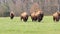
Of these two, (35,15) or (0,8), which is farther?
(0,8)

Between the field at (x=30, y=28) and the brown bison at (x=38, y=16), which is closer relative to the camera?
the field at (x=30, y=28)

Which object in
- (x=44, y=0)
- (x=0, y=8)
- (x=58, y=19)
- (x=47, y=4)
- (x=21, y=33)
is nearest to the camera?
(x=21, y=33)

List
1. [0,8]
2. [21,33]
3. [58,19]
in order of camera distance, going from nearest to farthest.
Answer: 1. [21,33]
2. [58,19]
3. [0,8]

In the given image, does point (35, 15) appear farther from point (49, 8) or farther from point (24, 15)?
point (49, 8)

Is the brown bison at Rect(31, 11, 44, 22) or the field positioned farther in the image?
the brown bison at Rect(31, 11, 44, 22)

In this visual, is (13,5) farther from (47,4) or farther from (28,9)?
(47,4)

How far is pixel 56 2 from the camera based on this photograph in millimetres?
50375

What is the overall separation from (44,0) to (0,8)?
11027 millimetres

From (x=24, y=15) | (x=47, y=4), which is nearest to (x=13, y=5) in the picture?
(x=47, y=4)

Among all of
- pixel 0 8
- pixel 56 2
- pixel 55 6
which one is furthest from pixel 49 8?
pixel 0 8

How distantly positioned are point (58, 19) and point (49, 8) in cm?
2421

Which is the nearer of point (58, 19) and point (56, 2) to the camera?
point (58, 19)

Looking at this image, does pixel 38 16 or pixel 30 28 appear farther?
pixel 38 16

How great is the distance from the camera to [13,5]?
47.4 m
